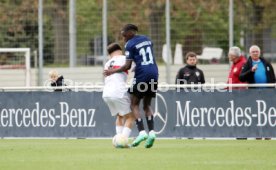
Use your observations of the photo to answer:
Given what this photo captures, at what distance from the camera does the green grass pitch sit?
1301 centimetres

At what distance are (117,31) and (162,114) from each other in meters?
6.59

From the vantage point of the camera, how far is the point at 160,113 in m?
21.1

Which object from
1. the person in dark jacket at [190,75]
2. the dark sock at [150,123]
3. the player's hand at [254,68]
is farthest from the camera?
the person in dark jacket at [190,75]

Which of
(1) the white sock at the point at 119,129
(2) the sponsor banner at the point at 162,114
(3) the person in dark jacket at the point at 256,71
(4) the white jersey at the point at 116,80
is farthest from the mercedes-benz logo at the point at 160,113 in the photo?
(4) the white jersey at the point at 116,80

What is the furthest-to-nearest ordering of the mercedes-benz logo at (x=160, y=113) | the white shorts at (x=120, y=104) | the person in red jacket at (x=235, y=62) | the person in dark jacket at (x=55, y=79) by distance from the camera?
the person in dark jacket at (x=55, y=79) → the person in red jacket at (x=235, y=62) → the mercedes-benz logo at (x=160, y=113) → the white shorts at (x=120, y=104)

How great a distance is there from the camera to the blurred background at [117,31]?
2600 centimetres

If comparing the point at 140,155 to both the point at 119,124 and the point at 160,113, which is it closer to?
the point at 119,124

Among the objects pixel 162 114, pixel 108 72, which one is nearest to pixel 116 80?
pixel 108 72

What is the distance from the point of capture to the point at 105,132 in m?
21.4

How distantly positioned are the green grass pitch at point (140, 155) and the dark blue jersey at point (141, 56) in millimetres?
1272

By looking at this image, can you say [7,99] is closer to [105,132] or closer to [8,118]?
[8,118]

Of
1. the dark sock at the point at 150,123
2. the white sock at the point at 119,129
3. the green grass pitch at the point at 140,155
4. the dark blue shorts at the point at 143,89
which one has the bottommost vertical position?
the green grass pitch at the point at 140,155

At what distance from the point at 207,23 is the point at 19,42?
5349 millimetres

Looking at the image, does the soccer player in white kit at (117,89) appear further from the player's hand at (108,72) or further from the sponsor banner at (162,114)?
the sponsor banner at (162,114)
